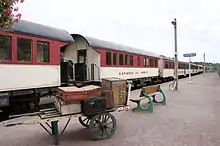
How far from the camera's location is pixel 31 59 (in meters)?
9.04

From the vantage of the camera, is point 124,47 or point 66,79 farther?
point 124,47

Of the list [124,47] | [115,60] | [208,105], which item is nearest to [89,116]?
[208,105]

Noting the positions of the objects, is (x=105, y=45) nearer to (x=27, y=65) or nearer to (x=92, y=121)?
(x=27, y=65)

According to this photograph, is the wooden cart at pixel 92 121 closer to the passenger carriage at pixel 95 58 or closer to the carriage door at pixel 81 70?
the passenger carriage at pixel 95 58

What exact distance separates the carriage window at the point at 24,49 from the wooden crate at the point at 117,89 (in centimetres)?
376

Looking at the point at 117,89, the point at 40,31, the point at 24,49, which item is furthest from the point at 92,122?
the point at 40,31

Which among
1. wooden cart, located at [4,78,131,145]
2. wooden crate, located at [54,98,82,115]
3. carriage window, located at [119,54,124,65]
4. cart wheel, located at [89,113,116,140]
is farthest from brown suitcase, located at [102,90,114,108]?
carriage window, located at [119,54,124,65]

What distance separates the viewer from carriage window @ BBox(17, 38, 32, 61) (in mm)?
8594

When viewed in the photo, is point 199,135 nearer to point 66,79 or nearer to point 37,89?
point 37,89

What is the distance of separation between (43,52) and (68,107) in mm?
4839

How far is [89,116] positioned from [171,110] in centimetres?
447

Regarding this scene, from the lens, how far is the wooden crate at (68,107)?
17.4 feet

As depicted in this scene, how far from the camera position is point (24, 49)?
8828 millimetres

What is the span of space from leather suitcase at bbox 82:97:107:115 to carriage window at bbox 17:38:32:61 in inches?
164
